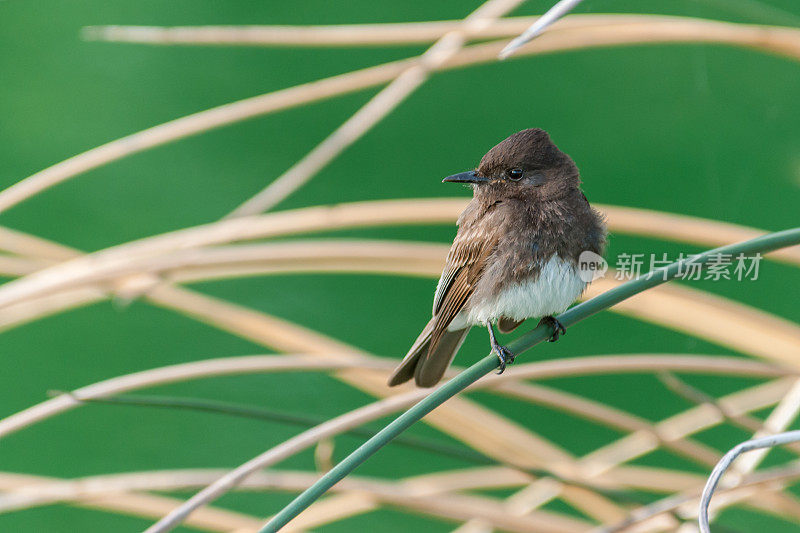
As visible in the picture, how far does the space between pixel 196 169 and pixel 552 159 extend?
2.33m

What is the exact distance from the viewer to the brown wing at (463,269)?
86 cm

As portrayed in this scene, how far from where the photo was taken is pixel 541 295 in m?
0.83

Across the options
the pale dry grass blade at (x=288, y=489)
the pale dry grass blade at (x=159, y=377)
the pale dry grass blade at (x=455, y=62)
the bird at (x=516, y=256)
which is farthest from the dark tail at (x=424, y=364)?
the pale dry grass blade at (x=455, y=62)

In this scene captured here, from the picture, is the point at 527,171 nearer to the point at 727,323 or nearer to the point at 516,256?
the point at 516,256

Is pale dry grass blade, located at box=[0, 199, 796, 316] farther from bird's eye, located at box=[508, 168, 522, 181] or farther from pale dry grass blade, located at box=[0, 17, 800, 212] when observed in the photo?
bird's eye, located at box=[508, 168, 522, 181]

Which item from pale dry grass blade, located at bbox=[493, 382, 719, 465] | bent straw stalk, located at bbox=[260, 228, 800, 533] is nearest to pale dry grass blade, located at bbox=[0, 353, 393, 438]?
pale dry grass blade, located at bbox=[493, 382, 719, 465]

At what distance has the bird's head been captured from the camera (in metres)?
0.75

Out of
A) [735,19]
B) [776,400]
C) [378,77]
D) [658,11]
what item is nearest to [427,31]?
[378,77]

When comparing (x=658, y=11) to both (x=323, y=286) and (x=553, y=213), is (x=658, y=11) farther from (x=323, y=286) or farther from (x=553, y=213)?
(x=553, y=213)

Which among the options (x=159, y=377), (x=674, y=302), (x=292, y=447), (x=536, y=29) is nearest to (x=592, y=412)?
(x=674, y=302)

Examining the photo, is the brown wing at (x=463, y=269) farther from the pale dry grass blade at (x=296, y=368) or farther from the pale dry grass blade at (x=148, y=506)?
the pale dry grass blade at (x=148, y=506)

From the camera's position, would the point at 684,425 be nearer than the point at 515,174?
No

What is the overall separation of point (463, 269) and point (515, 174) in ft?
0.43

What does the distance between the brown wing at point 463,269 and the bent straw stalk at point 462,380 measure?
244mm
